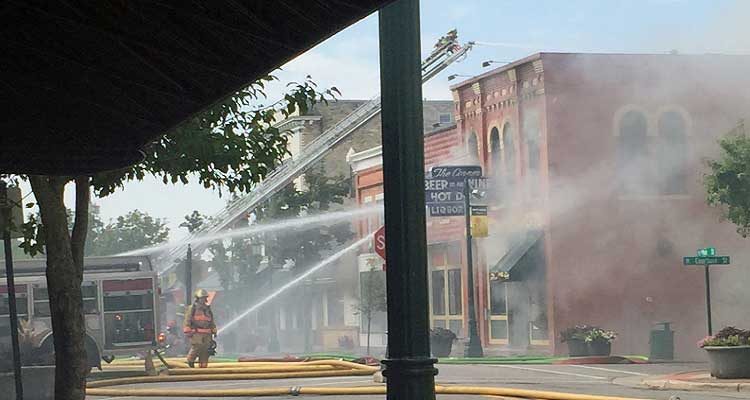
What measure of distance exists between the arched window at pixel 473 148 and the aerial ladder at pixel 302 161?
11.3 m

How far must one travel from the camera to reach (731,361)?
23.3 m

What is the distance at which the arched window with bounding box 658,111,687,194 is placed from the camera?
128ft

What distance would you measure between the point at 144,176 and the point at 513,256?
95.7 feet

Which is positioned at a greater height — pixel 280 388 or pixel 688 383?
pixel 280 388

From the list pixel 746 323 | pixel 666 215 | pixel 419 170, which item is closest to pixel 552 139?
pixel 666 215

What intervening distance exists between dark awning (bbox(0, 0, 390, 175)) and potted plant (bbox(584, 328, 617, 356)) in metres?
30.1

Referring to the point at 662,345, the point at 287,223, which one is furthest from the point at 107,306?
the point at 287,223

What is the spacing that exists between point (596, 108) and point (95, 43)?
3673cm

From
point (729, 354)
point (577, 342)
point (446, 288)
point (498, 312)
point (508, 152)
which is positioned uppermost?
point (508, 152)

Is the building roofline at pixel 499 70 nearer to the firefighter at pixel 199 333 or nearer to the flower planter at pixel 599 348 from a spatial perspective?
the flower planter at pixel 599 348

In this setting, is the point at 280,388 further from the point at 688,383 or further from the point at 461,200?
the point at 461,200

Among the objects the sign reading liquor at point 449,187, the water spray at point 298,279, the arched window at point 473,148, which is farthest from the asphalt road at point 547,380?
the water spray at point 298,279

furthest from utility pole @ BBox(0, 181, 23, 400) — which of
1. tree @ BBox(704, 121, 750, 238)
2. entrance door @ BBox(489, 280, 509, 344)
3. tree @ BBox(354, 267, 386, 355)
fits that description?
tree @ BBox(354, 267, 386, 355)

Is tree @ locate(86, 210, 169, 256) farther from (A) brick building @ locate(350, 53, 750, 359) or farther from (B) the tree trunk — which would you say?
(B) the tree trunk
